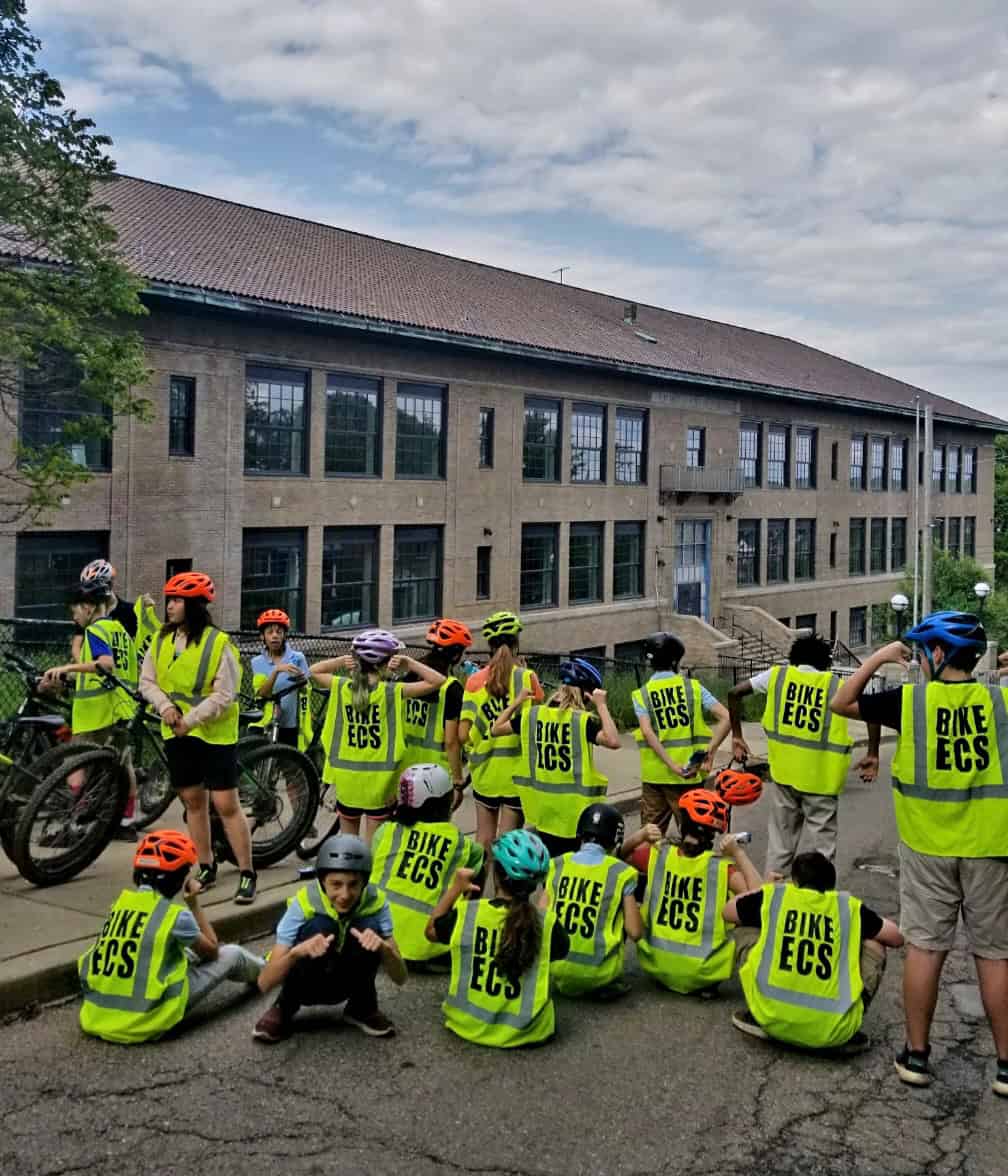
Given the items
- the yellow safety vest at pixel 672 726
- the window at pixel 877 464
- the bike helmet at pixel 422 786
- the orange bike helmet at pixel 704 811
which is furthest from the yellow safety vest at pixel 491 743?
the window at pixel 877 464

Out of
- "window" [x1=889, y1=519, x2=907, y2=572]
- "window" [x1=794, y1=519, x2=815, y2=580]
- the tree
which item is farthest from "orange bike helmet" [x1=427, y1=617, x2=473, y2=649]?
"window" [x1=889, y1=519, x2=907, y2=572]

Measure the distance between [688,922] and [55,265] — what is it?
12927 millimetres

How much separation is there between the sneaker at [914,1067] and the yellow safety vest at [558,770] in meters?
2.57

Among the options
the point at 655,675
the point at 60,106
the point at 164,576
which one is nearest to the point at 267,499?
the point at 164,576

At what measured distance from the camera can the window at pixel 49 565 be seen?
72.8 feet

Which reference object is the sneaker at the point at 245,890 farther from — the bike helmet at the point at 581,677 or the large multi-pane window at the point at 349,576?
the large multi-pane window at the point at 349,576

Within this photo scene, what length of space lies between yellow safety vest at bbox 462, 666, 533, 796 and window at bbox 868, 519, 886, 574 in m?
46.2

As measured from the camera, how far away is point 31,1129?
15.3 ft

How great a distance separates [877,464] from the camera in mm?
51844

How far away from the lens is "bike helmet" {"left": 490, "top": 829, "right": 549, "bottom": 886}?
543 cm

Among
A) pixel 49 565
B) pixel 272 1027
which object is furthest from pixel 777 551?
pixel 272 1027

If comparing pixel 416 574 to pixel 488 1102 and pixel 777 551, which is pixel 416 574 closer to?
pixel 777 551

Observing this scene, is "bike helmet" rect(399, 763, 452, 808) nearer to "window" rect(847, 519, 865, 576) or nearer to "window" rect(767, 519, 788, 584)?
"window" rect(767, 519, 788, 584)

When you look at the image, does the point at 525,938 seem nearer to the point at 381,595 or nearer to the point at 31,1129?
the point at 31,1129
